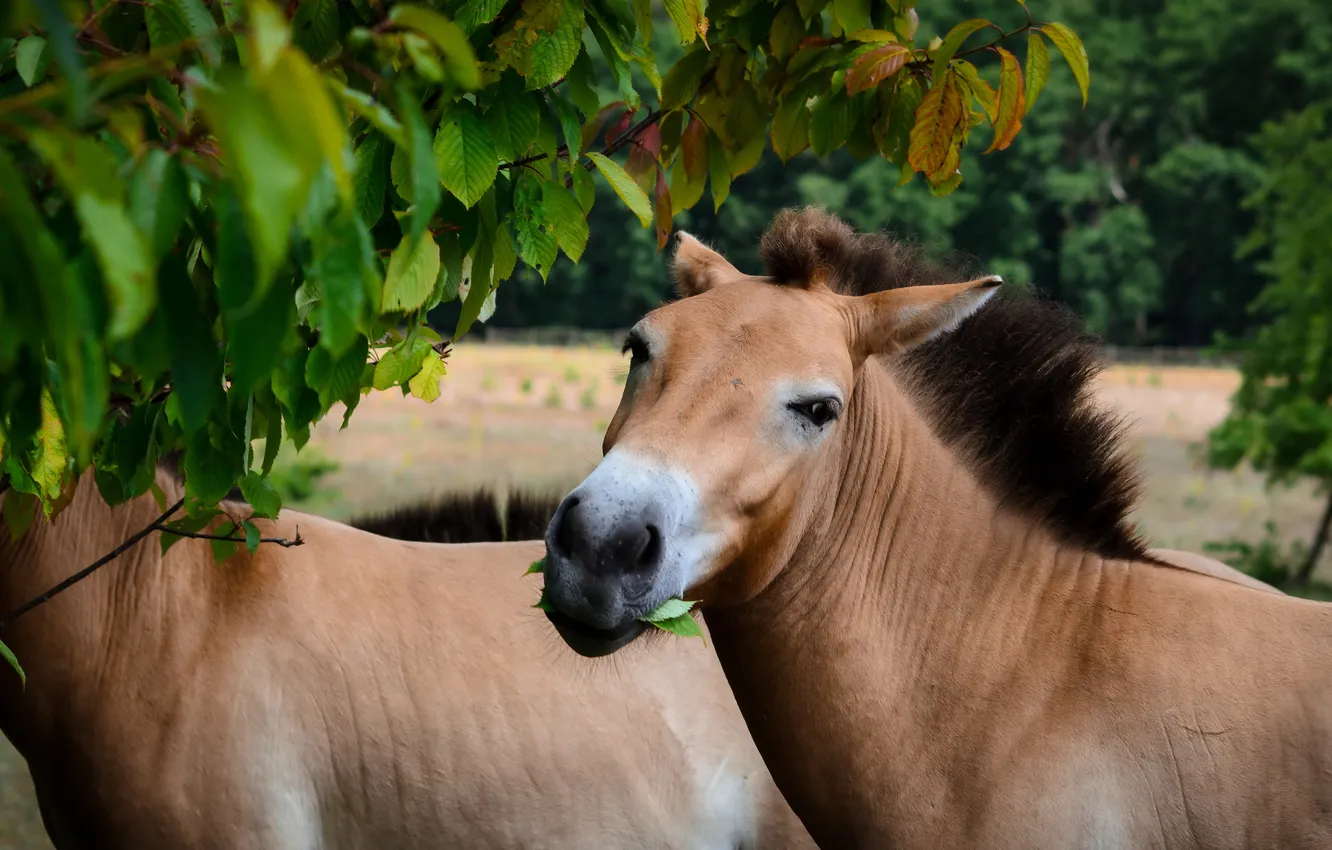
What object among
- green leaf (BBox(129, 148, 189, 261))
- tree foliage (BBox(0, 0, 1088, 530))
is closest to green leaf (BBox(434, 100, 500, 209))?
tree foliage (BBox(0, 0, 1088, 530))

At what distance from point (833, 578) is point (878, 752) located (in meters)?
0.42

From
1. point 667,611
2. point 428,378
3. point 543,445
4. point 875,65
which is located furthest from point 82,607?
point 543,445

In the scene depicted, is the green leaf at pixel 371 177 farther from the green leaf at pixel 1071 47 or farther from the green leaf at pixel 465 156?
the green leaf at pixel 1071 47

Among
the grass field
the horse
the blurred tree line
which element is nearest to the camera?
the horse

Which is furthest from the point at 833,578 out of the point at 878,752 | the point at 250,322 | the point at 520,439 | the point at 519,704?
the point at 520,439

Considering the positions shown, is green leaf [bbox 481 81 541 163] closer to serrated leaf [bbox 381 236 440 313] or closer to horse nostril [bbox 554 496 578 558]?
serrated leaf [bbox 381 236 440 313]

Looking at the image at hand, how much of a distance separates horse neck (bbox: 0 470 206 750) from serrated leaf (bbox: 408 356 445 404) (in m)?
1.39

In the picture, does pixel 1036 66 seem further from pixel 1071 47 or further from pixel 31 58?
pixel 31 58

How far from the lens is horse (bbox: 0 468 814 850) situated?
3.38 m

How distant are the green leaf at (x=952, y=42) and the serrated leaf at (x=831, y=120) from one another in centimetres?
30

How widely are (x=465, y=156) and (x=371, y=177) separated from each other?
0.66 ft

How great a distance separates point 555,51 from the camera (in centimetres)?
200

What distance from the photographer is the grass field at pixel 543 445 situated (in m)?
19.6

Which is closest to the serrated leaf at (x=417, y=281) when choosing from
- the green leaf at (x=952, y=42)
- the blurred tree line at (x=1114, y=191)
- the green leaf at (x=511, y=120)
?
the green leaf at (x=511, y=120)
